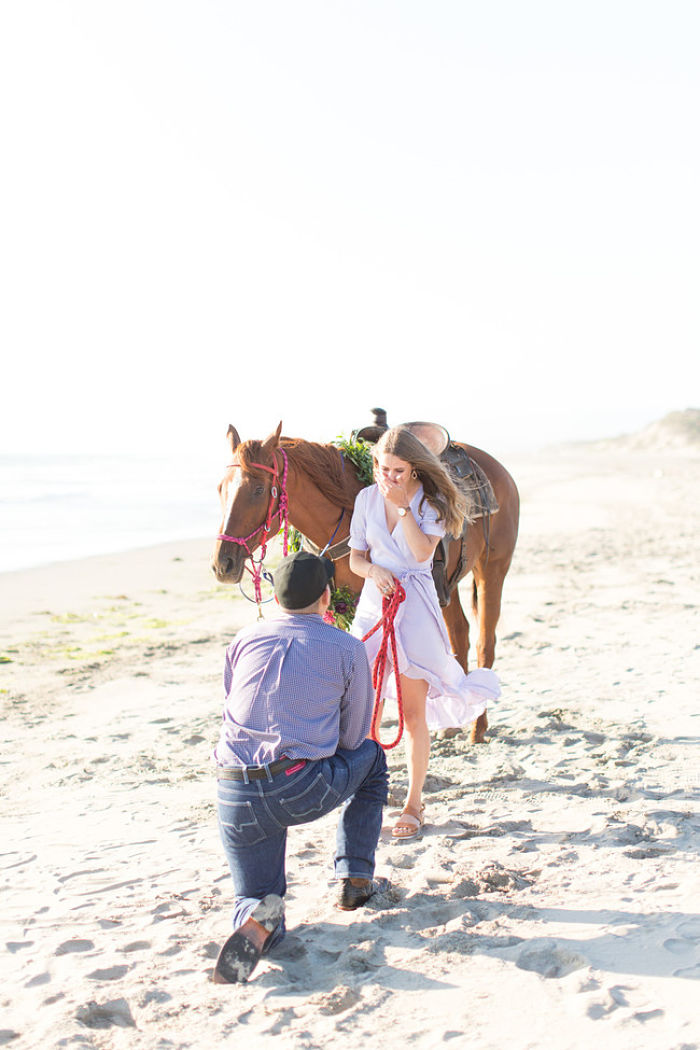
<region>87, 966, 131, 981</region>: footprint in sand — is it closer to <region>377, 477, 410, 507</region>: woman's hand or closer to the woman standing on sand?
the woman standing on sand

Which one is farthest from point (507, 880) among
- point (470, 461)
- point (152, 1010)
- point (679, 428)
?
point (679, 428)

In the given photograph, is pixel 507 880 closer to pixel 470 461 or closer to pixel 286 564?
pixel 286 564

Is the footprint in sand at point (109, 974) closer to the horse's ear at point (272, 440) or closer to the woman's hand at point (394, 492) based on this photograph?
the woman's hand at point (394, 492)

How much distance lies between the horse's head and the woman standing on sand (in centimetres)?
53

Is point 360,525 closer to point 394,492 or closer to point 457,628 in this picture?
point 394,492

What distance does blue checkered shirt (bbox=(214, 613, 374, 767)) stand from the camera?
3.28 meters

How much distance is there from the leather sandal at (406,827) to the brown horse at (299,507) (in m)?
1.36

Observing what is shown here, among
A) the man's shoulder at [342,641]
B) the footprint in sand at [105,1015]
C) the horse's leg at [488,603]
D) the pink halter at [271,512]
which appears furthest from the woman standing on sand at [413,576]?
the horse's leg at [488,603]

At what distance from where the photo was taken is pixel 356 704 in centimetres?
343

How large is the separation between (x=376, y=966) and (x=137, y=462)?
1835 inches

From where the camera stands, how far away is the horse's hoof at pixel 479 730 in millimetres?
5629

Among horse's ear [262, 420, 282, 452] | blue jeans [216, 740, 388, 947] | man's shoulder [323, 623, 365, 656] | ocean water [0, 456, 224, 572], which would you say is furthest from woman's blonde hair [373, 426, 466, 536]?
ocean water [0, 456, 224, 572]

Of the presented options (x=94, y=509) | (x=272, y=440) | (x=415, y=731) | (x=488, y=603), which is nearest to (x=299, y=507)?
(x=272, y=440)

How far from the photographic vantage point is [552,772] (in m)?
5.03
